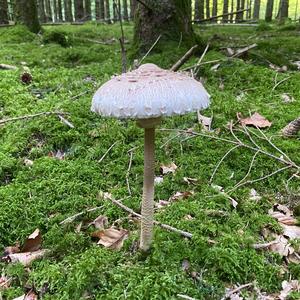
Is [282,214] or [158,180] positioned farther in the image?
[158,180]

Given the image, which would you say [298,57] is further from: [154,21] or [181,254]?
[181,254]

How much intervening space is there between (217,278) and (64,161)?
1829mm

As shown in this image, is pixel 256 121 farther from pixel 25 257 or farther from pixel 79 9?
pixel 79 9

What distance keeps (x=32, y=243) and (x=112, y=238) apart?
59 centimetres

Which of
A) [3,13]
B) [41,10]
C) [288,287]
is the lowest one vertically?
[41,10]

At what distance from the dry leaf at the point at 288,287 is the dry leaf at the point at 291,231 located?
418 mm

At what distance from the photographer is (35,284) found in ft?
8.74

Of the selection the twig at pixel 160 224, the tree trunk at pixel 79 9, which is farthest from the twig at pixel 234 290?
the tree trunk at pixel 79 9

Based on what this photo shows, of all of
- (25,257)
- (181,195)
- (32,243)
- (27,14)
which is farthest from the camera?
(27,14)

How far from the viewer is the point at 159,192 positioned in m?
3.46

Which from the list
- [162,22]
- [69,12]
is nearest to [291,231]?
[162,22]

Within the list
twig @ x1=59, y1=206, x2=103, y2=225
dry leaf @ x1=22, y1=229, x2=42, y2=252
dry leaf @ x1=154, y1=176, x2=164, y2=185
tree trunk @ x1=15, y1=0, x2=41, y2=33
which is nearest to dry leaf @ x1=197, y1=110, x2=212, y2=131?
dry leaf @ x1=154, y1=176, x2=164, y2=185

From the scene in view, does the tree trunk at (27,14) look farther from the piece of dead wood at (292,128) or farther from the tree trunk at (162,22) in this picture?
the piece of dead wood at (292,128)

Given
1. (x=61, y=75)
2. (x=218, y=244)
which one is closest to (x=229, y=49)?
(x=61, y=75)
